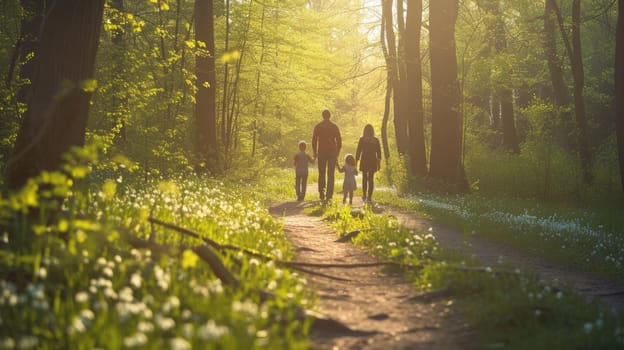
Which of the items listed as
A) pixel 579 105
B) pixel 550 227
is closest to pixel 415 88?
pixel 579 105

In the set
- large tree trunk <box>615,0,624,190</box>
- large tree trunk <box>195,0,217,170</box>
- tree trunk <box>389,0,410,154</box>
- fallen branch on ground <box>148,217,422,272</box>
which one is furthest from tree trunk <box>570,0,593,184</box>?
fallen branch on ground <box>148,217,422,272</box>

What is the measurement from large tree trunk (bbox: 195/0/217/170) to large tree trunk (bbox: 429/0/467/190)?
24.9 ft

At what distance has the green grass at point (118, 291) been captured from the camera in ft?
12.9

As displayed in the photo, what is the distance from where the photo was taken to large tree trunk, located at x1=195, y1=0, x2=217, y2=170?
2080 cm

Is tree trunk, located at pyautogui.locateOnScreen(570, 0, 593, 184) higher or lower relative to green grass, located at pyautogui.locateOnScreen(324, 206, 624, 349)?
higher

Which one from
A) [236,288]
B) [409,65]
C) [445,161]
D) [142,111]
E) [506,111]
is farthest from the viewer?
[506,111]

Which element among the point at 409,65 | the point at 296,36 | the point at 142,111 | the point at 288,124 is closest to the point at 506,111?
the point at 409,65

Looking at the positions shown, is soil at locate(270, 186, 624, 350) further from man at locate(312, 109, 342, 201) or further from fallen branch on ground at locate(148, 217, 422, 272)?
man at locate(312, 109, 342, 201)

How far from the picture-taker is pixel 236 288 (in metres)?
5.80

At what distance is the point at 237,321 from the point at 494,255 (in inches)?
277

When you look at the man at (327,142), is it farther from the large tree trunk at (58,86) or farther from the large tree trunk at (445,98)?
the large tree trunk at (58,86)

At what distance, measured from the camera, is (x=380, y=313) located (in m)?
6.09

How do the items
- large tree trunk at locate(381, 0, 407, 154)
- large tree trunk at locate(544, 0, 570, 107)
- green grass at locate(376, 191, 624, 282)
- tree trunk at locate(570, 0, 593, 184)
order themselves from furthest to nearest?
large tree trunk at locate(381, 0, 407, 154) → large tree trunk at locate(544, 0, 570, 107) → tree trunk at locate(570, 0, 593, 184) → green grass at locate(376, 191, 624, 282)

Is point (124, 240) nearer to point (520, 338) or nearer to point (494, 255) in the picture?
point (520, 338)
